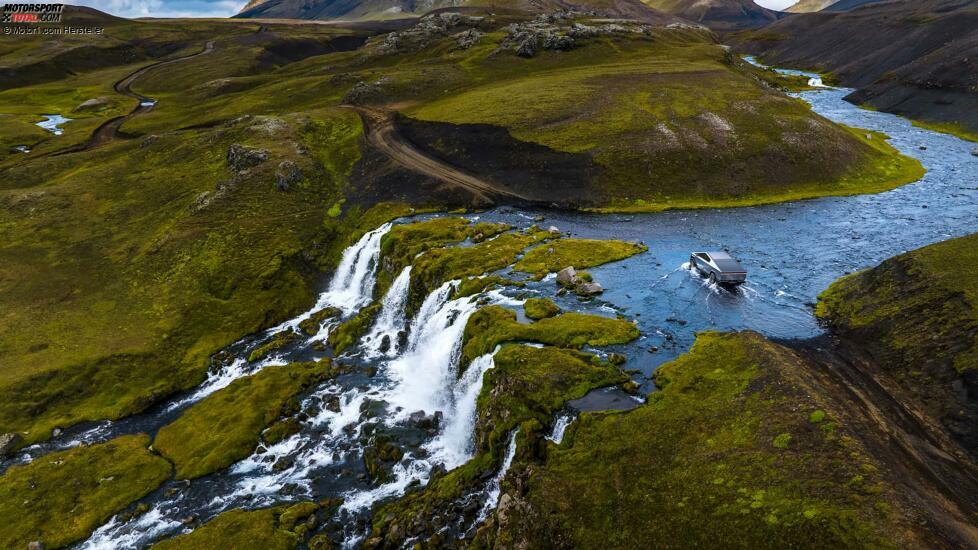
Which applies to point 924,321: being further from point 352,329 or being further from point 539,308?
point 352,329

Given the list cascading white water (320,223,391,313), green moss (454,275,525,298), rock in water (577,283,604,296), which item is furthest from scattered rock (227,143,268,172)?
rock in water (577,283,604,296)

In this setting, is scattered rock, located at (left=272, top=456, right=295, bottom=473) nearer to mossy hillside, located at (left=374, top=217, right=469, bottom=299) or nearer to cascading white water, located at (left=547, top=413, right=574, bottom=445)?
cascading white water, located at (left=547, top=413, right=574, bottom=445)

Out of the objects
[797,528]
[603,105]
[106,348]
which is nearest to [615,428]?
[797,528]

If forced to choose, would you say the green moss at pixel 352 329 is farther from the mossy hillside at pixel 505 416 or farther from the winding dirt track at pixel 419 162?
the winding dirt track at pixel 419 162

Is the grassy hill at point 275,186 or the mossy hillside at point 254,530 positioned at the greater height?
the grassy hill at point 275,186

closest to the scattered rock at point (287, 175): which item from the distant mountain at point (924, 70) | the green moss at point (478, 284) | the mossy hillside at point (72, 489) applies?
the green moss at point (478, 284)
